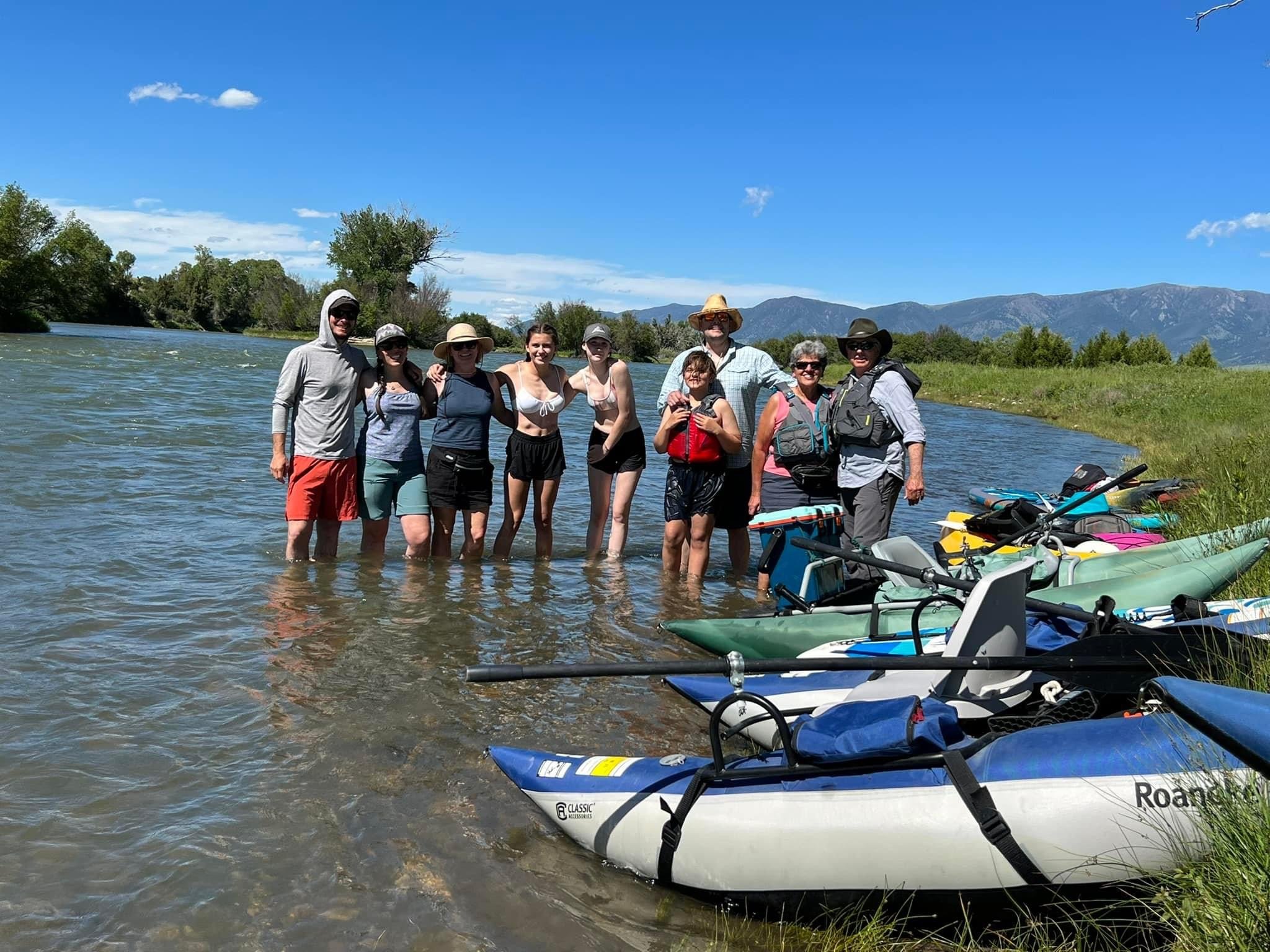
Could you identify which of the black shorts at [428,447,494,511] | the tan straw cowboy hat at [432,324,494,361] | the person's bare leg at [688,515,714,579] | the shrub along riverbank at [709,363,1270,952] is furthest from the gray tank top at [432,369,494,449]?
the shrub along riverbank at [709,363,1270,952]

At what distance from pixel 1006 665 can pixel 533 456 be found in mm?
4596

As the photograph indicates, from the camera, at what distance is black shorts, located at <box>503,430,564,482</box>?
24.4 feet

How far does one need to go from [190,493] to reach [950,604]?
886 cm

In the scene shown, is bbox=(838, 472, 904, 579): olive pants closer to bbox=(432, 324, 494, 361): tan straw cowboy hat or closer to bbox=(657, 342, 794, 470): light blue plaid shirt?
bbox=(657, 342, 794, 470): light blue plaid shirt

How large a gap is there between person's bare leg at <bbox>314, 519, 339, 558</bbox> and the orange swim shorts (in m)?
0.12

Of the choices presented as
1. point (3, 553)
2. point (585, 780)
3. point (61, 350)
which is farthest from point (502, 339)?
point (585, 780)

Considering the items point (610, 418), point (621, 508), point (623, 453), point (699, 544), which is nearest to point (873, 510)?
point (699, 544)

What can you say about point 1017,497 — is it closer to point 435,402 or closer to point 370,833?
point 435,402

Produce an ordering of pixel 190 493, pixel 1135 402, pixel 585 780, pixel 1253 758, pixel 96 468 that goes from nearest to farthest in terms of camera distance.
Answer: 1. pixel 1253 758
2. pixel 585 780
3. pixel 190 493
4. pixel 96 468
5. pixel 1135 402

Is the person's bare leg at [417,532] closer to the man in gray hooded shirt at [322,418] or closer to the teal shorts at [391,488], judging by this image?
the teal shorts at [391,488]

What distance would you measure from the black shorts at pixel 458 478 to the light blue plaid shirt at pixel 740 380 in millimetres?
1430

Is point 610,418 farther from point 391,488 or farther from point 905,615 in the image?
point 905,615

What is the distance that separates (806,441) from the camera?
21.7 ft

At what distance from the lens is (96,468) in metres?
11.9
